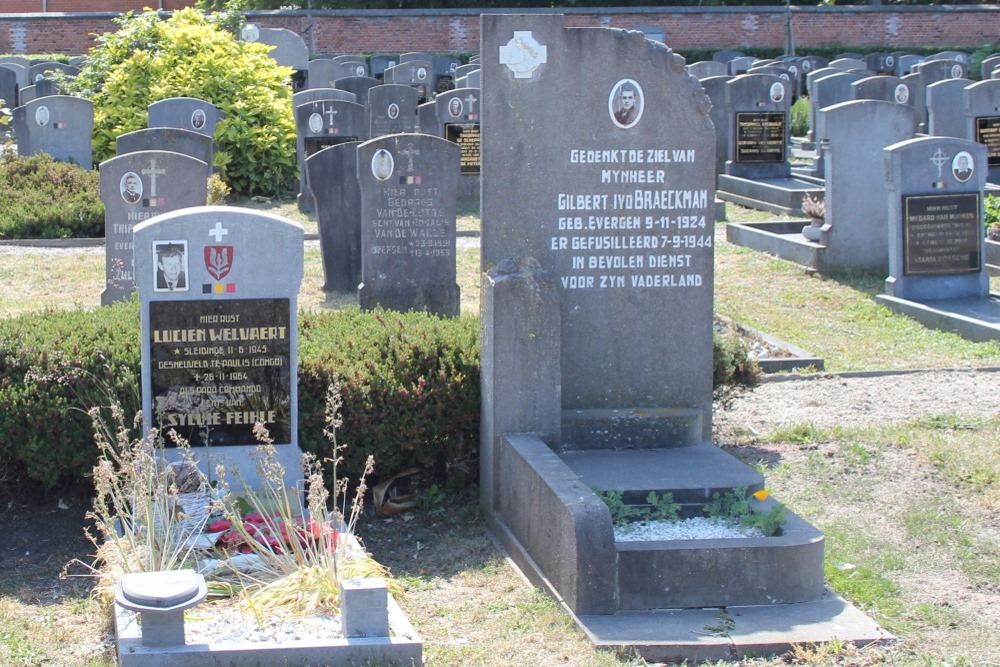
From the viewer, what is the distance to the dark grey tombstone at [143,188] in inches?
440

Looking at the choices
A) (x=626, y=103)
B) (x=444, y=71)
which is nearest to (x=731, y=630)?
(x=626, y=103)

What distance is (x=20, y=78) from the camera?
3189cm

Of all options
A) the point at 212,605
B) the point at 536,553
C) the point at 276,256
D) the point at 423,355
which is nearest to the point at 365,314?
the point at 423,355

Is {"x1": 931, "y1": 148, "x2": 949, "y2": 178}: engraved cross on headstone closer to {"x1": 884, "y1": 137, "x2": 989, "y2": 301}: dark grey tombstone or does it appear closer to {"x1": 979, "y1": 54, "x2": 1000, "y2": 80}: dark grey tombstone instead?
{"x1": 884, "y1": 137, "x2": 989, "y2": 301}: dark grey tombstone

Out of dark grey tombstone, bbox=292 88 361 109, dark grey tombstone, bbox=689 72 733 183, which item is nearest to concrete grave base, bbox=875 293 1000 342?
dark grey tombstone, bbox=689 72 733 183

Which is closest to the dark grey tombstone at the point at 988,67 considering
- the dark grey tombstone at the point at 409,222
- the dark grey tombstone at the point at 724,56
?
the dark grey tombstone at the point at 724,56

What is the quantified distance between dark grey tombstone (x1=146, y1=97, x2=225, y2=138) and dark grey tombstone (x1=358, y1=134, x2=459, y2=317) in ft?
26.4

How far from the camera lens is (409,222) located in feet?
37.4

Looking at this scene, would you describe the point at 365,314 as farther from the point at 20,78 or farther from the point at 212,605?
the point at 20,78

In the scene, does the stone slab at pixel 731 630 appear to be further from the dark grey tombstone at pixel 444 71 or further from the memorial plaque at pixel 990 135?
the dark grey tombstone at pixel 444 71

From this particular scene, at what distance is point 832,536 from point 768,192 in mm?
12374

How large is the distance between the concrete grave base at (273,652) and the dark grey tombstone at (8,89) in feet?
87.0

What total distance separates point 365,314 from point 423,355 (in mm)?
969

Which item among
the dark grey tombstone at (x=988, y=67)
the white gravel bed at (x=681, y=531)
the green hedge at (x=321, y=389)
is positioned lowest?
the white gravel bed at (x=681, y=531)
